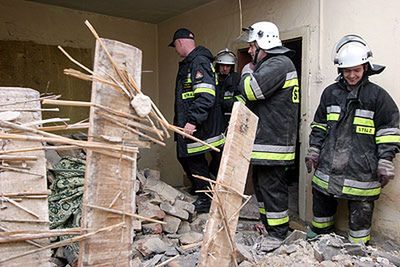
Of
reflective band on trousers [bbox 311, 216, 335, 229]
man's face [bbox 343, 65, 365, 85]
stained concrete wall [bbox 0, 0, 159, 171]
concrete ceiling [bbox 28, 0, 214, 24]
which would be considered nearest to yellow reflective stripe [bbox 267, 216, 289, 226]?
reflective band on trousers [bbox 311, 216, 335, 229]

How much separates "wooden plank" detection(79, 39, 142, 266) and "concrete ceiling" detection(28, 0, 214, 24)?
423 cm

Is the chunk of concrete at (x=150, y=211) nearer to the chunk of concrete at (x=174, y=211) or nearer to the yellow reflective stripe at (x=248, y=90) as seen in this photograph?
the chunk of concrete at (x=174, y=211)

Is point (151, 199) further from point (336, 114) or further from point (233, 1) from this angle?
point (233, 1)

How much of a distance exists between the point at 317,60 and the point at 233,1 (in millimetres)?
1718

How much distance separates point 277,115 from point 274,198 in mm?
757

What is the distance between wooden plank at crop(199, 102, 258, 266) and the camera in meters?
1.55

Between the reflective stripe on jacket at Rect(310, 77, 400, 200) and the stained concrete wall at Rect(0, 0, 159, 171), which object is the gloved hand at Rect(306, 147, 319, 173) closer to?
the reflective stripe on jacket at Rect(310, 77, 400, 200)

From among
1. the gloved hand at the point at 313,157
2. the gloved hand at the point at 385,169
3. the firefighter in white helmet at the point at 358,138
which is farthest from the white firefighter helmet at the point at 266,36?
the gloved hand at the point at 385,169

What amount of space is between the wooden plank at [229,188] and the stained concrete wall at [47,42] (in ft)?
14.1

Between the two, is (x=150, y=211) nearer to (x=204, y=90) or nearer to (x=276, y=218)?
(x=276, y=218)

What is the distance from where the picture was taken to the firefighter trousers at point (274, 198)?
10.5 feet

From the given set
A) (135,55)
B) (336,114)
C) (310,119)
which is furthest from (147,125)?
(310,119)

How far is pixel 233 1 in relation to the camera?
4734 mm

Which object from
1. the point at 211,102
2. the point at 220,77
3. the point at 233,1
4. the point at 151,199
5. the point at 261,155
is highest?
the point at 233,1
